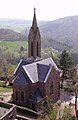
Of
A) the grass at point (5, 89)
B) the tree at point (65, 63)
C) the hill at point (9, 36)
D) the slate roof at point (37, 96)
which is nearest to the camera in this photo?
the slate roof at point (37, 96)

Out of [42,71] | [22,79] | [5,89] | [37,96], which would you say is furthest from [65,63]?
[22,79]

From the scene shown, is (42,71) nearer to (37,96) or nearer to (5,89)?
(37,96)

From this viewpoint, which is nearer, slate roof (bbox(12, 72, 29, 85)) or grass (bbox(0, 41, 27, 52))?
slate roof (bbox(12, 72, 29, 85))

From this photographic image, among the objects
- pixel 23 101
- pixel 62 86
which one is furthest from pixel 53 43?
pixel 23 101

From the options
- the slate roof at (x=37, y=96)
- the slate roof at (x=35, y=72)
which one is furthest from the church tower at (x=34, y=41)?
the slate roof at (x=37, y=96)

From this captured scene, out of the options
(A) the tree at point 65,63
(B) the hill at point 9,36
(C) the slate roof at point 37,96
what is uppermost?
(A) the tree at point 65,63

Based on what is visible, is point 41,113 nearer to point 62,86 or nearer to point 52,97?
point 52,97

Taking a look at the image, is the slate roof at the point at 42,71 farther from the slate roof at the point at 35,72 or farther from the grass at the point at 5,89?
the grass at the point at 5,89

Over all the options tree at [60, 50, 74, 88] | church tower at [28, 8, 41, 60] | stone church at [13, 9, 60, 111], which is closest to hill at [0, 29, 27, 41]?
tree at [60, 50, 74, 88]

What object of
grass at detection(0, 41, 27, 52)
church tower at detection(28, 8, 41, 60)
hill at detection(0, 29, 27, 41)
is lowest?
grass at detection(0, 41, 27, 52)

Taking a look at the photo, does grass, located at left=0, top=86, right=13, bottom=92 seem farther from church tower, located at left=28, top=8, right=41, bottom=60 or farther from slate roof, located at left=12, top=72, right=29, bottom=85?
slate roof, located at left=12, top=72, right=29, bottom=85

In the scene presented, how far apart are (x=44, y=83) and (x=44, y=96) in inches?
83.9

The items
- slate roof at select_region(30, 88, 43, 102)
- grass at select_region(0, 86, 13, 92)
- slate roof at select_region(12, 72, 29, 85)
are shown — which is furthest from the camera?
grass at select_region(0, 86, 13, 92)

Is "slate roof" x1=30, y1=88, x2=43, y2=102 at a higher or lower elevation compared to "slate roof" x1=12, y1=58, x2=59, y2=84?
lower
